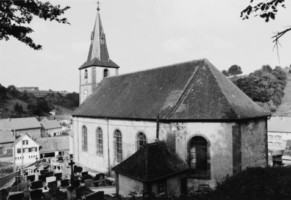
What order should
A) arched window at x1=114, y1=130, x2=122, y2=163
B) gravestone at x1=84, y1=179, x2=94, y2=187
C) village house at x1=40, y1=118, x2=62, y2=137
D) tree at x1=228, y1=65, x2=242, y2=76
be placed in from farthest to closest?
tree at x1=228, y1=65, x2=242, y2=76
village house at x1=40, y1=118, x2=62, y2=137
arched window at x1=114, y1=130, x2=122, y2=163
gravestone at x1=84, y1=179, x2=94, y2=187

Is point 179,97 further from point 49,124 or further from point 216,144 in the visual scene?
→ point 49,124

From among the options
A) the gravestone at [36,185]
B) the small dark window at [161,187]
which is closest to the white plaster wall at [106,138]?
the small dark window at [161,187]

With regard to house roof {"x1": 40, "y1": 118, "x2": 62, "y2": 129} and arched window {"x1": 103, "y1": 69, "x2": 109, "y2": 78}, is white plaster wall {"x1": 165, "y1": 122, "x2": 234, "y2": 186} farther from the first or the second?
house roof {"x1": 40, "y1": 118, "x2": 62, "y2": 129}

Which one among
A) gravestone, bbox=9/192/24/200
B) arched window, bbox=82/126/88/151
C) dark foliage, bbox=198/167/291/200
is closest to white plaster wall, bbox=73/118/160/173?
arched window, bbox=82/126/88/151

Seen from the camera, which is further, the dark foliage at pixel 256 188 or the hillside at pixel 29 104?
the hillside at pixel 29 104

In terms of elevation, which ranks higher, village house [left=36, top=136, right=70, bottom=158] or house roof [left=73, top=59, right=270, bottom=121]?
house roof [left=73, top=59, right=270, bottom=121]

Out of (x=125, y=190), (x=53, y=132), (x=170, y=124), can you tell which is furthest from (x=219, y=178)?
(x=53, y=132)

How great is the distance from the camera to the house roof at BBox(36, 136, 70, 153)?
48.6m

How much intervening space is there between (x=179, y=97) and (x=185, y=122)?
7.22ft

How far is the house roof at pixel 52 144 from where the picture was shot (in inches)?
1914

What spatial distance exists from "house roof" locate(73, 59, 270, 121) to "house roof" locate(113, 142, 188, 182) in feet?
8.49

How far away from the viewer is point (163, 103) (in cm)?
2023

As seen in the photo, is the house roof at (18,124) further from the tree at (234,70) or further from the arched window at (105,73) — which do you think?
the tree at (234,70)

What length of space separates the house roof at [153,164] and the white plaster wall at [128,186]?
1.39 feet
